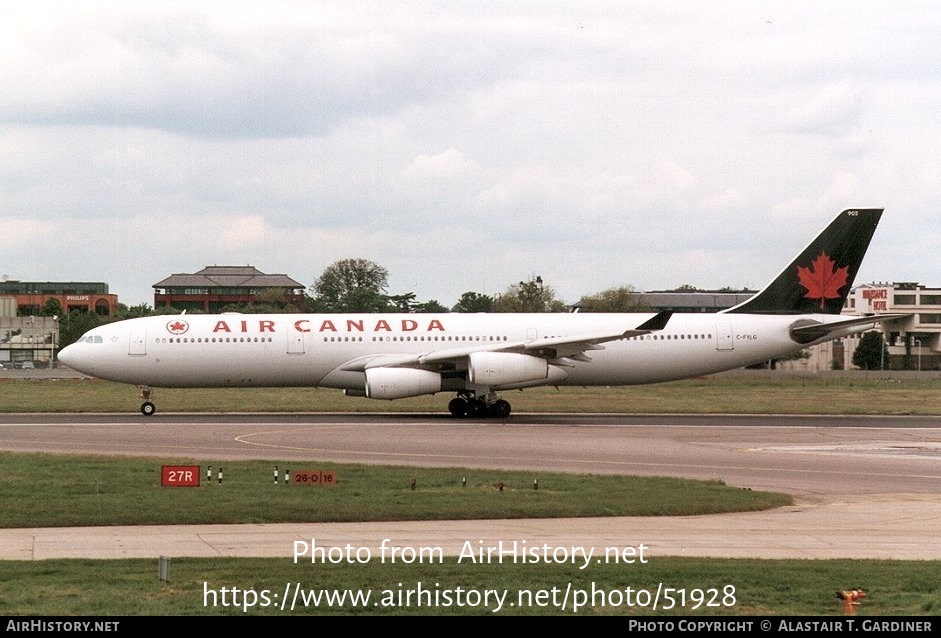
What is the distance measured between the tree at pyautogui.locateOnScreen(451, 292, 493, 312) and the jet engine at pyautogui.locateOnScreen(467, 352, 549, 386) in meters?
70.7

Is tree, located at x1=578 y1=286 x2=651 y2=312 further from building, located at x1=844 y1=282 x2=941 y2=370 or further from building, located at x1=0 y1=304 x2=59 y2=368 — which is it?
building, located at x1=0 y1=304 x2=59 y2=368

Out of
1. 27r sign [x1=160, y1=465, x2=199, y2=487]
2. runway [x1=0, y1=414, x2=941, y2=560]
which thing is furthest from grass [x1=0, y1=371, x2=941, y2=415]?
27r sign [x1=160, y1=465, x2=199, y2=487]

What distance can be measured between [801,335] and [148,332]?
82.4ft

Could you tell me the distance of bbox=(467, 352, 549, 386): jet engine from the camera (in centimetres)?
4309

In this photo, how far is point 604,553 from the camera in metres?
17.1

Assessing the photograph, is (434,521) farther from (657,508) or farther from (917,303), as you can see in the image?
(917,303)

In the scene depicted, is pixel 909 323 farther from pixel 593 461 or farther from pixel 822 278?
pixel 593 461

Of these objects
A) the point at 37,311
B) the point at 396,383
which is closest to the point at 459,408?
the point at 396,383

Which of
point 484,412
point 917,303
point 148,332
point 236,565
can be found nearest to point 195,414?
point 148,332

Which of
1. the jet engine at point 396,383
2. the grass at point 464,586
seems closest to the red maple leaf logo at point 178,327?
the jet engine at point 396,383

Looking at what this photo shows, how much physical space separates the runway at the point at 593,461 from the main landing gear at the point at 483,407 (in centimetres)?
98

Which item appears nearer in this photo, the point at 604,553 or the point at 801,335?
the point at 604,553

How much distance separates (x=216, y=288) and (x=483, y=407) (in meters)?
106

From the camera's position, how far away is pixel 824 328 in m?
46.8
